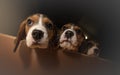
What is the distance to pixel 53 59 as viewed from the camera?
2.19 feet

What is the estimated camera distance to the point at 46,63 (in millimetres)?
667

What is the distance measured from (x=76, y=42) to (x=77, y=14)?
0.15 metres

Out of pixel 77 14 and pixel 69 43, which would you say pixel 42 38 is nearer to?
pixel 69 43

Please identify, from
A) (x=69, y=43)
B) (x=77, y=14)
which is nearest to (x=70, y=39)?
(x=69, y=43)

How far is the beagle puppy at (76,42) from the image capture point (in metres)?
0.65

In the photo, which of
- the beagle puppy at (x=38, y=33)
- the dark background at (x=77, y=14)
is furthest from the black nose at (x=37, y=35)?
the dark background at (x=77, y=14)

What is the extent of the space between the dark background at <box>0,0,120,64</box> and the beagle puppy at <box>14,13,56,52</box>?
0.08 meters

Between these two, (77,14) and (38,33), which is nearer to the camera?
(38,33)

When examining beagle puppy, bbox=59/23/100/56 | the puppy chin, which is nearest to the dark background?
beagle puppy, bbox=59/23/100/56

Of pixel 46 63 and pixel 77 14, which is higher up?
pixel 77 14

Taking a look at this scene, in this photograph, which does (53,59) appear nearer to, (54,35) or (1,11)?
(54,35)

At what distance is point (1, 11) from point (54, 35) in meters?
0.24

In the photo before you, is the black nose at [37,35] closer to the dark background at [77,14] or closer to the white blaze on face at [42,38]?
the white blaze on face at [42,38]

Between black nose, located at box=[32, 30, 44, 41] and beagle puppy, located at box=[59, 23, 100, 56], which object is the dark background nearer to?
beagle puppy, located at box=[59, 23, 100, 56]
